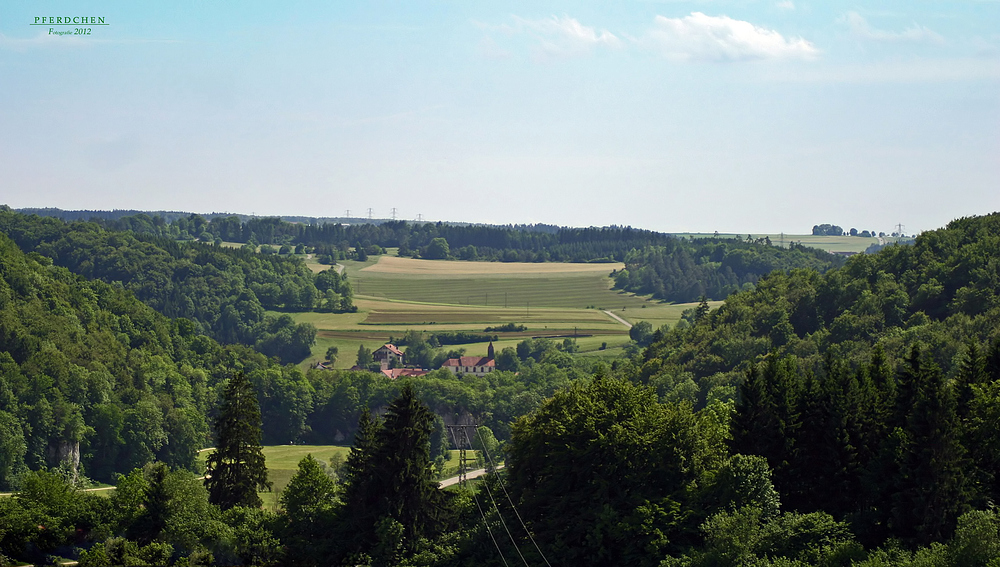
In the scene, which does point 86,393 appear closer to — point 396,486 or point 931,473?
point 396,486

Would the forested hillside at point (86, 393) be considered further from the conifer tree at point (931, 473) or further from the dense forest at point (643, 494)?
the conifer tree at point (931, 473)

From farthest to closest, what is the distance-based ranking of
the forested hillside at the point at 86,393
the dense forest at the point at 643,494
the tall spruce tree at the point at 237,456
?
1. the forested hillside at the point at 86,393
2. the tall spruce tree at the point at 237,456
3. the dense forest at the point at 643,494

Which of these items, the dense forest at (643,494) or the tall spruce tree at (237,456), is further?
the tall spruce tree at (237,456)

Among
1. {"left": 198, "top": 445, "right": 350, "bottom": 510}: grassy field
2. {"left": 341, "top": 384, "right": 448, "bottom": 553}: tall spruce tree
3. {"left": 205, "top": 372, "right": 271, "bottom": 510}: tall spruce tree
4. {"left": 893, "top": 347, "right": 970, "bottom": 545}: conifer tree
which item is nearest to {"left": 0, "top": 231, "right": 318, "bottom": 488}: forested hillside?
{"left": 198, "top": 445, "right": 350, "bottom": 510}: grassy field

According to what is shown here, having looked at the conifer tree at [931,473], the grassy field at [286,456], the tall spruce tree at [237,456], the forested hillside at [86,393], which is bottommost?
the grassy field at [286,456]

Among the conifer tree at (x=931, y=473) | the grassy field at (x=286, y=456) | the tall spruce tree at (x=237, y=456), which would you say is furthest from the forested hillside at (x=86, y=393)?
the conifer tree at (x=931, y=473)

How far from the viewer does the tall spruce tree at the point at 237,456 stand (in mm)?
72938

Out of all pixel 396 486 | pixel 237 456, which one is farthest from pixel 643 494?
pixel 237 456

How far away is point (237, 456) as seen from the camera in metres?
74.0

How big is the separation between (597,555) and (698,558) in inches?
262

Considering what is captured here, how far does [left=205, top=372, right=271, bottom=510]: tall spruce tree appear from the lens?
72.9m

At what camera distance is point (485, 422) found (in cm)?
18238

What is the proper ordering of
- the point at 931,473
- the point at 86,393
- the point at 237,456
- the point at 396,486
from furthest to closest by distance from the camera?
the point at 86,393
the point at 237,456
the point at 396,486
the point at 931,473

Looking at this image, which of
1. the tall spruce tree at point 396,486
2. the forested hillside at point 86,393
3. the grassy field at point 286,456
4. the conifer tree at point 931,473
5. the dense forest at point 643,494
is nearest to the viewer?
the conifer tree at point 931,473
